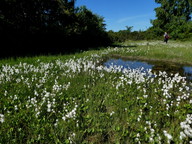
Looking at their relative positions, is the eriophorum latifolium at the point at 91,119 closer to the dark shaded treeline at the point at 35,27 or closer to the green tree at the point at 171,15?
the dark shaded treeline at the point at 35,27

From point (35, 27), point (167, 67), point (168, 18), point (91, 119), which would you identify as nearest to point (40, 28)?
point (35, 27)

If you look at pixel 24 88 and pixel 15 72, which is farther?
pixel 15 72

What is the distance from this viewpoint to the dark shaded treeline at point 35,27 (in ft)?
49.0

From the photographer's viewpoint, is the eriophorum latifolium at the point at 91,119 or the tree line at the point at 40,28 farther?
the tree line at the point at 40,28

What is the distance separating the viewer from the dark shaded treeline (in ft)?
49.0

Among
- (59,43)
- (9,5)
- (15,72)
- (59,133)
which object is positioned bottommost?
(59,133)

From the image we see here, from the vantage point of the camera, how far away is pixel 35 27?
56.0ft

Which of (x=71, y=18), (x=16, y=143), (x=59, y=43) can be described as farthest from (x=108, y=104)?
(x=71, y=18)

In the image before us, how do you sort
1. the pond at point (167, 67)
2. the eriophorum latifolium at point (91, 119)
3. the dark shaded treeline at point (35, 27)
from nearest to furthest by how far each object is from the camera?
the eriophorum latifolium at point (91, 119) < the pond at point (167, 67) < the dark shaded treeline at point (35, 27)

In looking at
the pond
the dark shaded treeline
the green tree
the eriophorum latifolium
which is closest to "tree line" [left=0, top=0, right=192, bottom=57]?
the dark shaded treeline

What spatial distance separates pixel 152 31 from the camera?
6656 centimetres

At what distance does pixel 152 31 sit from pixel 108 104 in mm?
66663

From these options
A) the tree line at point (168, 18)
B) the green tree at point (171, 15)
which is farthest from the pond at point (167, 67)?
the green tree at point (171, 15)

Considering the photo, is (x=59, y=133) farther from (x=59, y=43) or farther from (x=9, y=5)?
(x=59, y=43)
